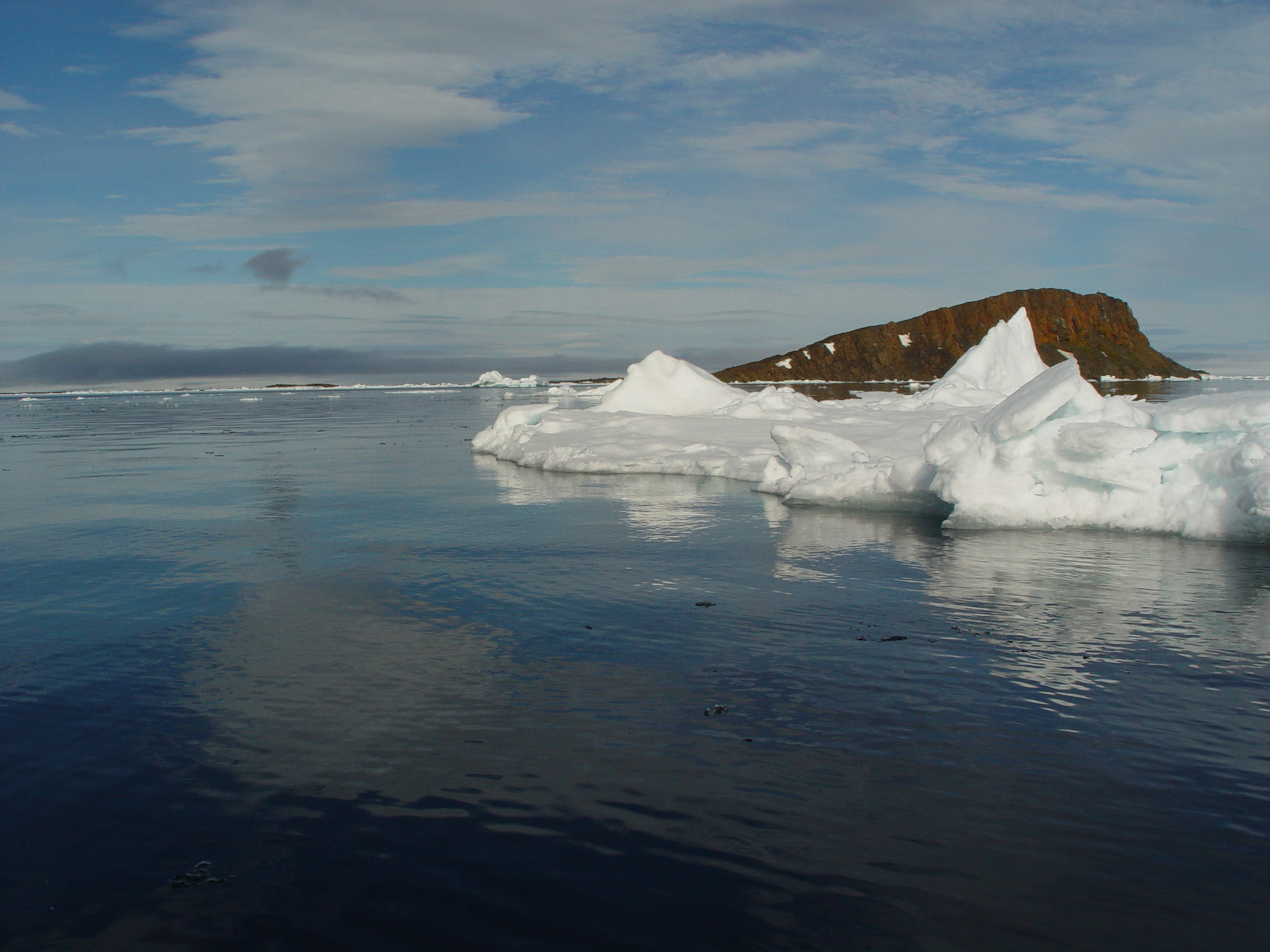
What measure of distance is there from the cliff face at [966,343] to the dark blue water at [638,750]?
126 m

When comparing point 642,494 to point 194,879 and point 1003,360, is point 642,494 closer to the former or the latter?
point 194,879

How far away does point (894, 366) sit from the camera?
139 meters

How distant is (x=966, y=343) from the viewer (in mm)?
140750

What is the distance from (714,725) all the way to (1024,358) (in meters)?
41.3

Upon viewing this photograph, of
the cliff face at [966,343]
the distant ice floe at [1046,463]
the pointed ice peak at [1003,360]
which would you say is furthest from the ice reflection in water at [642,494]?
the cliff face at [966,343]

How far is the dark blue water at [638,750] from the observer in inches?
156

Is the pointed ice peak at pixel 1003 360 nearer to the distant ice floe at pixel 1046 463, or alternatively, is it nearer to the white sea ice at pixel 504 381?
the distant ice floe at pixel 1046 463

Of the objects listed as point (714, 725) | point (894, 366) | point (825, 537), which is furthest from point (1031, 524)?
point (894, 366)

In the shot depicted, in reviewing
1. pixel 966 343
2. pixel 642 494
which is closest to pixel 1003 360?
pixel 642 494

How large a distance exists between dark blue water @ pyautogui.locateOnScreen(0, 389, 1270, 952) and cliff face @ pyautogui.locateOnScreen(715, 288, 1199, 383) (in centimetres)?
12591

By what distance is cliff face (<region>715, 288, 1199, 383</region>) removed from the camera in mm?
134375

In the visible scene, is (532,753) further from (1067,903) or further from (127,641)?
(127,641)

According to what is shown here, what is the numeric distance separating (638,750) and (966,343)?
146 m

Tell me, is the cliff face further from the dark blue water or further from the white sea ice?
the dark blue water
